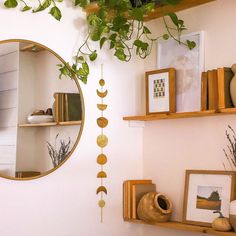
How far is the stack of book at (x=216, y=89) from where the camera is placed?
2.54 m

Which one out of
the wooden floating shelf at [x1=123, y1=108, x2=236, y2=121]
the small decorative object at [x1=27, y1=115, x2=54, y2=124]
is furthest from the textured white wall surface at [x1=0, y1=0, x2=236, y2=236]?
the small decorative object at [x1=27, y1=115, x2=54, y2=124]

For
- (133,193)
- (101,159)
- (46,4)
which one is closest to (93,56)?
(46,4)

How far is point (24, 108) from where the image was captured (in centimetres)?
264

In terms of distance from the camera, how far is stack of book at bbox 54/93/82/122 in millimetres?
2752

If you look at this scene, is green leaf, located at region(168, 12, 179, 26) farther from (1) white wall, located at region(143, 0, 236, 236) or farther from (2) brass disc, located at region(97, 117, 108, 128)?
(2) brass disc, located at region(97, 117, 108, 128)

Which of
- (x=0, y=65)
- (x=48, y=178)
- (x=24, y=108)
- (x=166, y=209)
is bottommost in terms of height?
(x=166, y=209)

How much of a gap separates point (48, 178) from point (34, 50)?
0.72 m

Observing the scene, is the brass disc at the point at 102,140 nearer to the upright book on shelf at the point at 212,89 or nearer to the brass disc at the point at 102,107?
the brass disc at the point at 102,107

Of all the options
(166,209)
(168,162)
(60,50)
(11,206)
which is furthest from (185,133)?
(11,206)

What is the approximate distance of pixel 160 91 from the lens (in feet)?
9.61

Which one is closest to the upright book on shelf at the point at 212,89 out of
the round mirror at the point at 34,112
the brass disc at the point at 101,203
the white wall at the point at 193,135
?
the white wall at the point at 193,135

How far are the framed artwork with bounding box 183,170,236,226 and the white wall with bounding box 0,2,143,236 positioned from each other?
0.45 meters

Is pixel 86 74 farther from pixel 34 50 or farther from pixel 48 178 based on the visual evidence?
pixel 48 178

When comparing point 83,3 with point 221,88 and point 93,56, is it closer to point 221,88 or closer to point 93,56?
point 93,56
